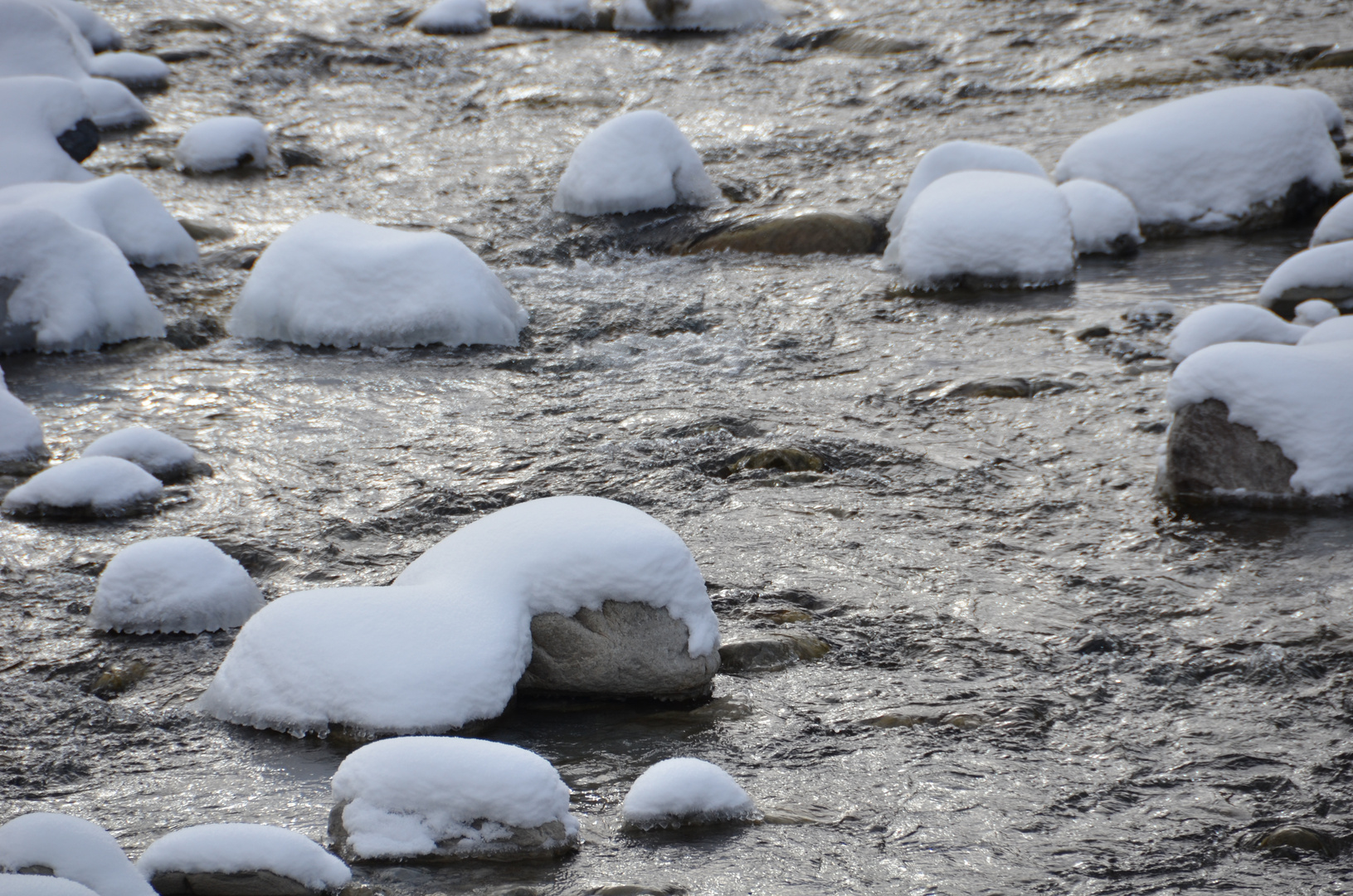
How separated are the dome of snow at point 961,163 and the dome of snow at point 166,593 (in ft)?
17.3

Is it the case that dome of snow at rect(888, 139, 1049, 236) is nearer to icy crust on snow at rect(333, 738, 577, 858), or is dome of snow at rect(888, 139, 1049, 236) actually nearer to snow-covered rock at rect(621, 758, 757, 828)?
snow-covered rock at rect(621, 758, 757, 828)

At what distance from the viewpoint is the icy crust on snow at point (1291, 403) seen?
4984 millimetres

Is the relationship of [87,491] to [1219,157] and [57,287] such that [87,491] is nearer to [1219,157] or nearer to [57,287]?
[57,287]

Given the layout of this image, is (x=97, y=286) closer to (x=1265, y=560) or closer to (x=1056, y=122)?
(x=1265, y=560)

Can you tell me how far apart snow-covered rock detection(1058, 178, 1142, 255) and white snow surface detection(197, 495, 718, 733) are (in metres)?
5.23

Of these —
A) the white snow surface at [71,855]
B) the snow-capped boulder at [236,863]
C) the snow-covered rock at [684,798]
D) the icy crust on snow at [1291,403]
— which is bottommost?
the snow-covered rock at [684,798]

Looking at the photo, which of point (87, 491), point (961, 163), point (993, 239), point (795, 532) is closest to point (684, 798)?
point (795, 532)

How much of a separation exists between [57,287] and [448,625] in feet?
14.6

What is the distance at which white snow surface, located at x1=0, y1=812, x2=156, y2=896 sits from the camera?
272 centimetres

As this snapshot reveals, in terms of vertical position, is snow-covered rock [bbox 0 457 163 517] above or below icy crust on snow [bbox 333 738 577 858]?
above

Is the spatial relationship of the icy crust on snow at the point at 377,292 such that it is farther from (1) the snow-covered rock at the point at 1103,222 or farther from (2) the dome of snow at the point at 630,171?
(1) the snow-covered rock at the point at 1103,222

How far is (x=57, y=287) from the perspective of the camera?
23.8 feet

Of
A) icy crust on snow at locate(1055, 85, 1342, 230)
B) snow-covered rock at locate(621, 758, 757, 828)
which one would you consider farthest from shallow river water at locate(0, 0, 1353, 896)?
icy crust on snow at locate(1055, 85, 1342, 230)

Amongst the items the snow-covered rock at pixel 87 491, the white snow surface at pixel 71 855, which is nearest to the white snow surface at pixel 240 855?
the white snow surface at pixel 71 855
